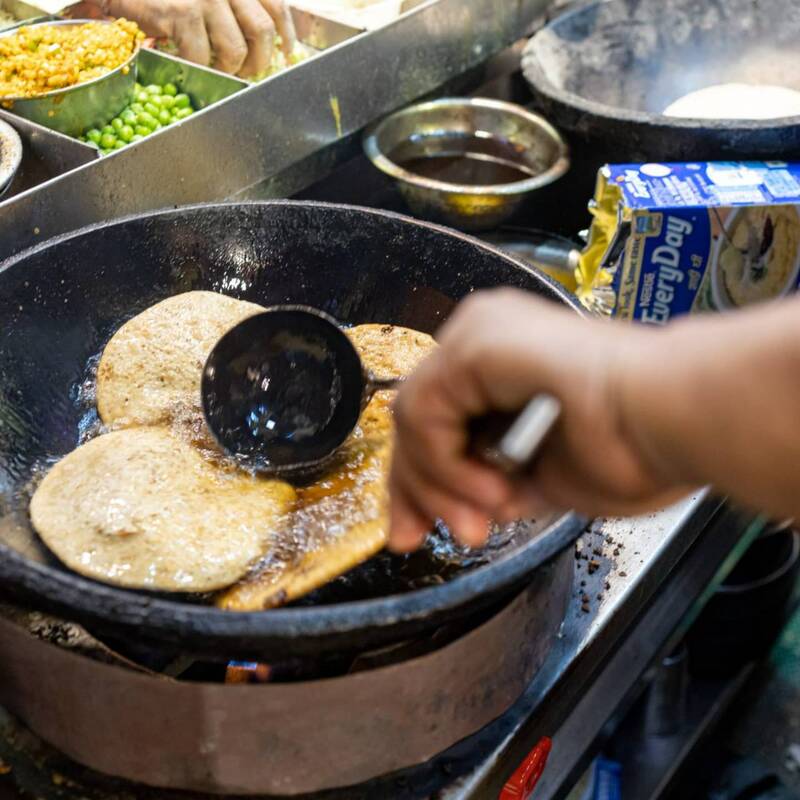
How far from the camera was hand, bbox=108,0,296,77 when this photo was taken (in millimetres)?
2652

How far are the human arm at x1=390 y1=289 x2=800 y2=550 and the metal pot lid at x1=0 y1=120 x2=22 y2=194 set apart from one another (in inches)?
55.0

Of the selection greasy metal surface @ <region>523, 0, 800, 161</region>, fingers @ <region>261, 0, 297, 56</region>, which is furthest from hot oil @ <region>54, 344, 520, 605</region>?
greasy metal surface @ <region>523, 0, 800, 161</region>

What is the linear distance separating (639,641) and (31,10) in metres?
2.58

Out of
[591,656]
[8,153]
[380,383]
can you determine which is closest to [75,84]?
[8,153]

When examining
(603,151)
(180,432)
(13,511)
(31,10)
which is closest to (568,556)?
(180,432)

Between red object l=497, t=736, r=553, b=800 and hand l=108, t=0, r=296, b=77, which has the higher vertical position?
hand l=108, t=0, r=296, b=77

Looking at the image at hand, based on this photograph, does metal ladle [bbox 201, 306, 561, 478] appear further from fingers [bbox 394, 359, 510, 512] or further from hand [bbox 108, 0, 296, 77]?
hand [bbox 108, 0, 296, 77]

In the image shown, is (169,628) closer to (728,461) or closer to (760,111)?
(728,461)

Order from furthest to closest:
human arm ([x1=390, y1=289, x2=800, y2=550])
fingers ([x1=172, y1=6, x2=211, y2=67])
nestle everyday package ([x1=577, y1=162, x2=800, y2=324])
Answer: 1. fingers ([x1=172, y1=6, x2=211, y2=67])
2. nestle everyday package ([x1=577, y1=162, x2=800, y2=324])
3. human arm ([x1=390, y1=289, x2=800, y2=550])

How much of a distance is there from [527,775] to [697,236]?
1.38 metres

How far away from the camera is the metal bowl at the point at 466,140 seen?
2598 millimetres

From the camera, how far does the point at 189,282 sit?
190cm

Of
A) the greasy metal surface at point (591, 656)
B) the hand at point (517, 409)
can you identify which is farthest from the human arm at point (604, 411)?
the greasy metal surface at point (591, 656)

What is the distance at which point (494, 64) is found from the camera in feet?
A: 11.3
